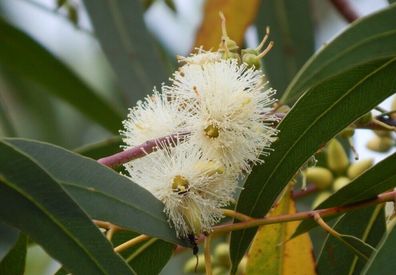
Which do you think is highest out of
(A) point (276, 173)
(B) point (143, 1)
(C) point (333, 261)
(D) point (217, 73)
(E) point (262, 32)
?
(B) point (143, 1)

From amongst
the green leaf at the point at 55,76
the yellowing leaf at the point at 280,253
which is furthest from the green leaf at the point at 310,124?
the green leaf at the point at 55,76

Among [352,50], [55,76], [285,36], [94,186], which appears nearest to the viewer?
[352,50]

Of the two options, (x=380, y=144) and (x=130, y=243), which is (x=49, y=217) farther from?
(x=380, y=144)

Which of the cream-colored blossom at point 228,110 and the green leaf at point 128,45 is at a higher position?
the green leaf at point 128,45

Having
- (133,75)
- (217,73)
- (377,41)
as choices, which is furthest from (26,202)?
(133,75)

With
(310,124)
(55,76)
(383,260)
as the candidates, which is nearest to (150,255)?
(310,124)

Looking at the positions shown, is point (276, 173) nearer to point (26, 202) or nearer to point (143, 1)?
point (26, 202)

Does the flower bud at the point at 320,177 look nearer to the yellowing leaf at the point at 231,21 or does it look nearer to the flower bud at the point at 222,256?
the flower bud at the point at 222,256
